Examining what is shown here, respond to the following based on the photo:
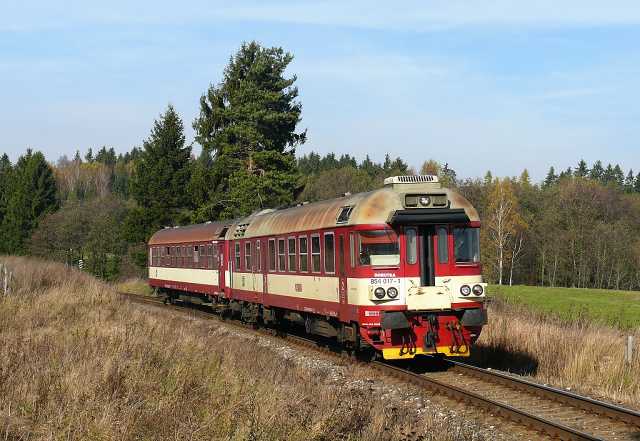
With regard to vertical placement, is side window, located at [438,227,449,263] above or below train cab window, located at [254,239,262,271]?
above

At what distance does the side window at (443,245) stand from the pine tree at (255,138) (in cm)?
2806

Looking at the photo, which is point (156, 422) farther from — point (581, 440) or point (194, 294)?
point (194, 294)

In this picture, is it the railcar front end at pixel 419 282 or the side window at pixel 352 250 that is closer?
the railcar front end at pixel 419 282

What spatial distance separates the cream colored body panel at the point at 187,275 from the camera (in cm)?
2602

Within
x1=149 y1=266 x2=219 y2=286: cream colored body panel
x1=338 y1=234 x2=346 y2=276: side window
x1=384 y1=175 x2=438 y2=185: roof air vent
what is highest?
x1=384 y1=175 x2=438 y2=185: roof air vent

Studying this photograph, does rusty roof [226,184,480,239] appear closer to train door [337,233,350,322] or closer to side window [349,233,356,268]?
side window [349,233,356,268]

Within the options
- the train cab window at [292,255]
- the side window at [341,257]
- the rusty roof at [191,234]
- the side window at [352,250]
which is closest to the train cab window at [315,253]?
the train cab window at [292,255]

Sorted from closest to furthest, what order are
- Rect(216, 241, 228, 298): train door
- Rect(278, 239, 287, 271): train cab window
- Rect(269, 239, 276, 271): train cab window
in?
Rect(278, 239, 287, 271): train cab window, Rect(269, 239, 276, 271): train cab window, Rect(216, 241, 228, 298): train door

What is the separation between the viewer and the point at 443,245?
43.1 ft

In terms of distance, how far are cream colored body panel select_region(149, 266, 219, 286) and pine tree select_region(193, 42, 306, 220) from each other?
6.83 metres

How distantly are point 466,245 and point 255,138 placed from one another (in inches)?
1160

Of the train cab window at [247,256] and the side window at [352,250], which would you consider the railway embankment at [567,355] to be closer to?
the side window at [352,250]

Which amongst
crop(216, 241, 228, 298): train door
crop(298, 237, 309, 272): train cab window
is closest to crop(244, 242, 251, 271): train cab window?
crop(216, 241, 228, 298): train door

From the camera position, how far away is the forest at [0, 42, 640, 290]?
4234 cm
